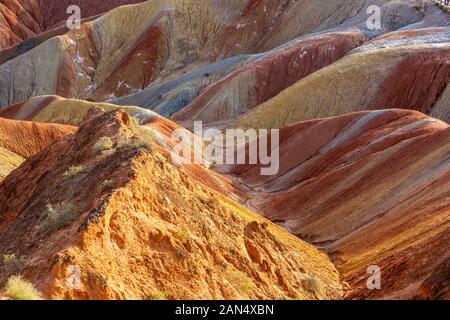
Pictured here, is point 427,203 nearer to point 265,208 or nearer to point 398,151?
point 398,151

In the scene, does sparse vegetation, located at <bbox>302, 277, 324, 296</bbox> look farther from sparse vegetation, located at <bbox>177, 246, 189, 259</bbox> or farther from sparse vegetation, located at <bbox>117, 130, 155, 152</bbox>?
sparse vegetation, located at <bbox>117, 130, 155, 152</bbox>

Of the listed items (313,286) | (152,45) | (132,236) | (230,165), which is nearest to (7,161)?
(230,165)

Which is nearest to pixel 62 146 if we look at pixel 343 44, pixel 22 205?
pixel 22 205

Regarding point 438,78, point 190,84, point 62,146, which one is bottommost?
point 62,146

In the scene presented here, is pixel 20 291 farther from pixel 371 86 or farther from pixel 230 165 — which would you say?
pixel 371 86

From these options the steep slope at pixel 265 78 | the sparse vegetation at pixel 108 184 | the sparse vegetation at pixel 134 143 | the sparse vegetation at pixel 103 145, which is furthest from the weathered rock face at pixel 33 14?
the sparse vegetation at pixel 108 184

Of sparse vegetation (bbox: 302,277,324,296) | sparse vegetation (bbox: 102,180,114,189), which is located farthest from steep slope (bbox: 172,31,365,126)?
sparse vegetation (bbox: 102,180,114,189)
